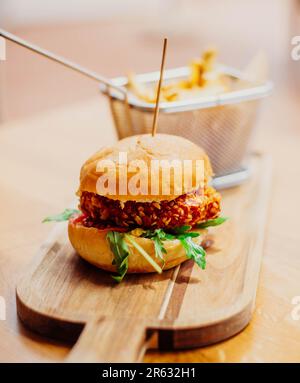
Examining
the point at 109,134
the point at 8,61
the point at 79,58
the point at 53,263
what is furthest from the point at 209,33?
the point at 53,263

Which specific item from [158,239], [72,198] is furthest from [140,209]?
[72,198]

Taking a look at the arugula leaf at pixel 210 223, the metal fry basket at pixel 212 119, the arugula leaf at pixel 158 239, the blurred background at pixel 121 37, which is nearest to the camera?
the arugula leaf at pixel 158 239

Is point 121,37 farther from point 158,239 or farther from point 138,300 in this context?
point 138,300

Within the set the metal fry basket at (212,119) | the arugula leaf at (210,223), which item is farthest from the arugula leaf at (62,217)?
the metal fry basket at (212,119)

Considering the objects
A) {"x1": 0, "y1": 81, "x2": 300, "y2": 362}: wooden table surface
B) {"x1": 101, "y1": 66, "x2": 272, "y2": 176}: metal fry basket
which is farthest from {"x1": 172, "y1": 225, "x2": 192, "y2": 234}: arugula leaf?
{"x1": 101, "y1": 66, "x2": 272, "y2": 176}: metal fry basket

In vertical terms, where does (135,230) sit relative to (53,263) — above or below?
above

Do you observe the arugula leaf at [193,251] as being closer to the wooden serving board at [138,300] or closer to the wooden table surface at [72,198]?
the wooden serving board at [138,300]
